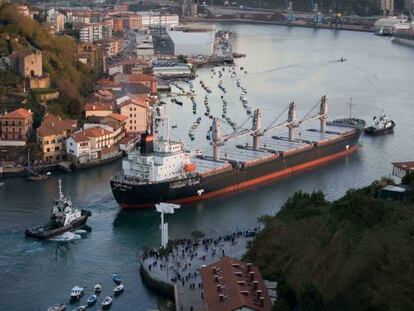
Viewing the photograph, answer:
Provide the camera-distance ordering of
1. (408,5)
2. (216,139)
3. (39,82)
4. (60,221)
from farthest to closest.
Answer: (408,5), (39,82), (216,139), (60,221)

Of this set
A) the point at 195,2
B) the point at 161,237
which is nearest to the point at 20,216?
the point at 161,237

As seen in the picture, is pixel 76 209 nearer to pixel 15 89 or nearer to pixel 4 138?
pixel 4 138

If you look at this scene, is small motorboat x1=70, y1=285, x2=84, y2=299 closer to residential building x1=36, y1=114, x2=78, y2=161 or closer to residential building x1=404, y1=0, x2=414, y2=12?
residential building x1=36, y1=114, x2=78, y2=161

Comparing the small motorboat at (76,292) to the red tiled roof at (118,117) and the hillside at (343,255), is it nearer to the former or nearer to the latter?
the hillside at (343,255)

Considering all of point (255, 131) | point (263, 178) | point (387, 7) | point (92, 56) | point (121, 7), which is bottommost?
point (263, 178)

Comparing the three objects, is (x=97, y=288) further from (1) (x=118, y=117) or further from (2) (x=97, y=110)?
(2) (x=97, y=110)

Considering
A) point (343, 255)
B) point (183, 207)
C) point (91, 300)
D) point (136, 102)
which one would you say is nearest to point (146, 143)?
point (183, 207)

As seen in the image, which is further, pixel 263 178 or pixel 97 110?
pixel 97 110
